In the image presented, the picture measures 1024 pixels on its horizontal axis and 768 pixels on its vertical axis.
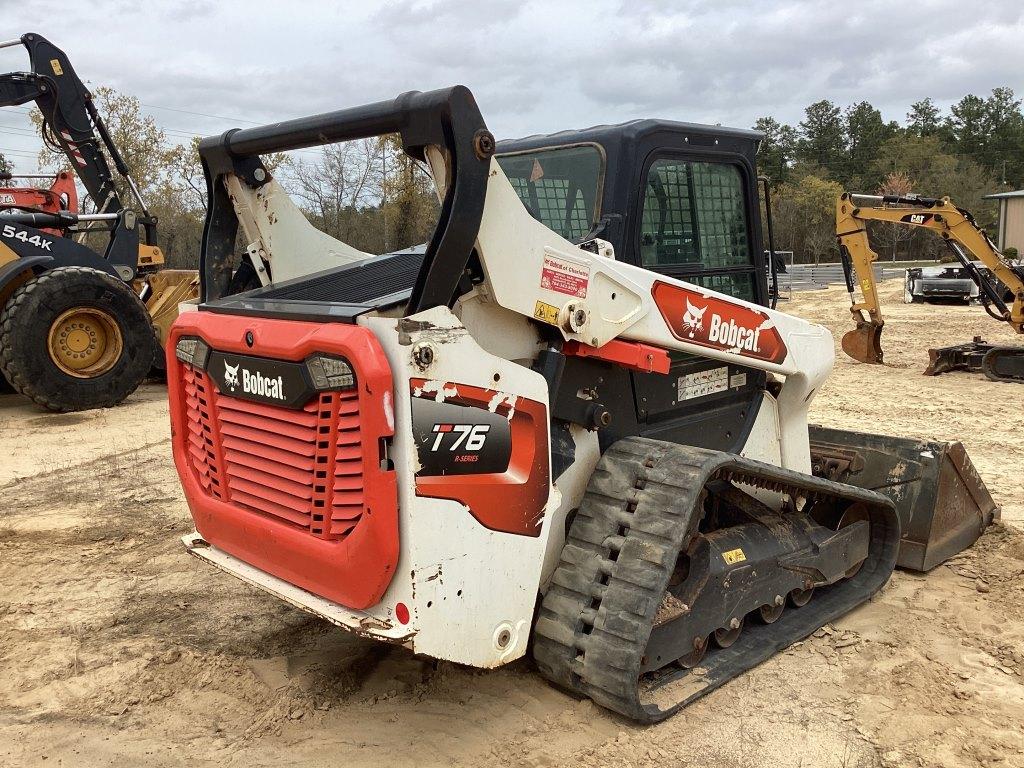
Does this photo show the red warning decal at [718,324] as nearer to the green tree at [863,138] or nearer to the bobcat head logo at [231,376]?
the bobcat head logo at [231,376]

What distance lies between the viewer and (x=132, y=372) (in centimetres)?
1017

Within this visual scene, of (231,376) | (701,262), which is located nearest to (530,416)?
(231,376)

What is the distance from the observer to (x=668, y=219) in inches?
157

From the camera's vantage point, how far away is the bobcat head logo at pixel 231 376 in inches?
127

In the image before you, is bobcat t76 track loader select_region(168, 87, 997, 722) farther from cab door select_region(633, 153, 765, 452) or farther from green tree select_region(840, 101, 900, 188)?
green tree select_region(840, 101, 900, 188)

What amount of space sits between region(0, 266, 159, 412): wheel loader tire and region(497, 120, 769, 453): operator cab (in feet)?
22.3

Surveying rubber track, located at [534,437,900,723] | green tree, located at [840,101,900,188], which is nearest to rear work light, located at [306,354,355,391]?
rubber track, located at [534,437,900,723]

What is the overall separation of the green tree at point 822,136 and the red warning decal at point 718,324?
231ft

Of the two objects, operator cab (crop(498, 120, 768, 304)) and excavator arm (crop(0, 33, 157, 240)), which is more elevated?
excavator arm (crop(0, 33, 157, 240))

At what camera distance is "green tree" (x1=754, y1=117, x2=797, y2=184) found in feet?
204

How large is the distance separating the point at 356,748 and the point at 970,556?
3724 mm

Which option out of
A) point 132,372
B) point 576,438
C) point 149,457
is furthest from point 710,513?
point 132,372

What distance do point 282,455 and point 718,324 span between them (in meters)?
1.90

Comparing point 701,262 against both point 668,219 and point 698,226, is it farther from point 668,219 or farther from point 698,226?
point 668,219
